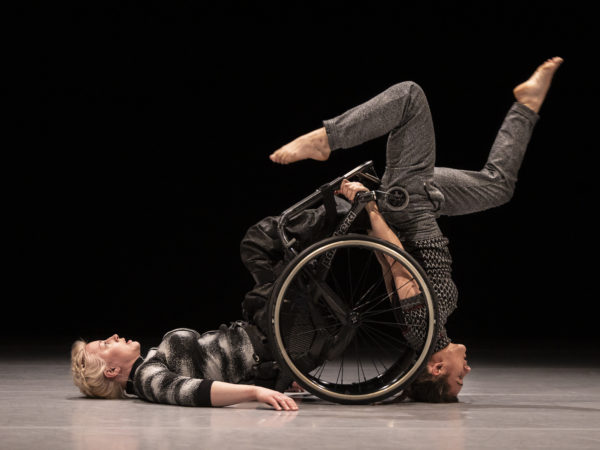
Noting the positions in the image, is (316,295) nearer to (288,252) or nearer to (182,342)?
(288,252)

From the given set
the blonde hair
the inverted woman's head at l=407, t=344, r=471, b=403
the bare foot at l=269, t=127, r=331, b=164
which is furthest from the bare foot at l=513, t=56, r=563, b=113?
the blonde hair

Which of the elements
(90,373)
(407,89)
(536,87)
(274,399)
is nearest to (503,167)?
(536,87)

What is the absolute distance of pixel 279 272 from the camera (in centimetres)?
279

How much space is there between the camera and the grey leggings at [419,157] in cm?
276

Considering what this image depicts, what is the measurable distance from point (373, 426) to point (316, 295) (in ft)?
1.89

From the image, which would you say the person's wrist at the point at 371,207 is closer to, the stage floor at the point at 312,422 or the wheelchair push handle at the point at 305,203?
the wheelchair push handle at the point at 305,203

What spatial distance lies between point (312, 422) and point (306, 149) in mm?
911

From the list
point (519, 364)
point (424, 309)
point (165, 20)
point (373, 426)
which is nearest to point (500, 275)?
point (519, 364)

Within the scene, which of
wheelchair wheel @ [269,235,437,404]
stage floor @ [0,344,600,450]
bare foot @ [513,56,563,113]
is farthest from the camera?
bare foot @ [513,56,563,113]

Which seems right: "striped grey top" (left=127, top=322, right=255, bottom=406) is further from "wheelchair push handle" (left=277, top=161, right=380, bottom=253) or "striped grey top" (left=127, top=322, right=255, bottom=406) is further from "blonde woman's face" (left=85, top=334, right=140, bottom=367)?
"wheelchair push handle" (left=277, top=161, right=380, bottom=253)

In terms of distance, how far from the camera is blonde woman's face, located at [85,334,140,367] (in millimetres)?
2732

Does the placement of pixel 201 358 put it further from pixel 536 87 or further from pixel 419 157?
pixel 536 87

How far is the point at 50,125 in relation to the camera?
5.73 metres

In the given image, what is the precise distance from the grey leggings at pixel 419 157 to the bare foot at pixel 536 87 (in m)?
0.03
